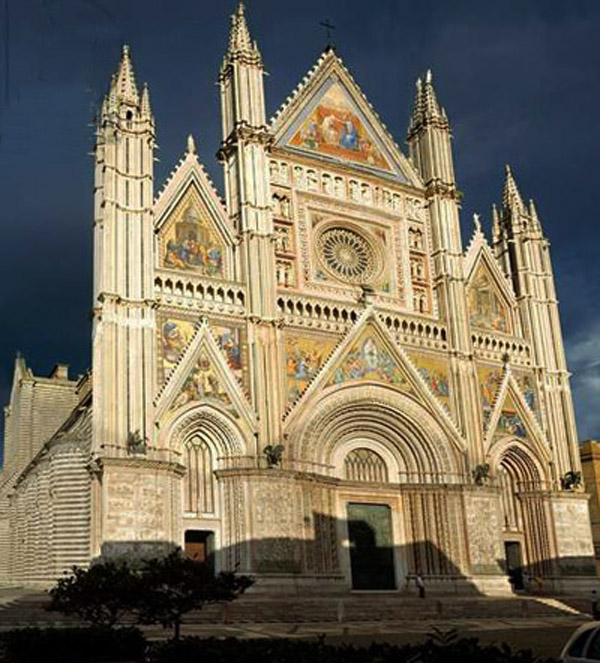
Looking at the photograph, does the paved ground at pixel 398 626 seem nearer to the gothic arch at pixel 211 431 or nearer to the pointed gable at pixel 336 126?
the gothic arch at pixel 211 431

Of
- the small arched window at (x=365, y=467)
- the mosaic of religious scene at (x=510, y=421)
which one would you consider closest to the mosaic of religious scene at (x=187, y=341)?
the small arched window at (x=365, y=467)

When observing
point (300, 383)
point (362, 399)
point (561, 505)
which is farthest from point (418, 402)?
point (561, 505)

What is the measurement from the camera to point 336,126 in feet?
120

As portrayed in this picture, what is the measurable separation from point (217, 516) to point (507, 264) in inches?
712

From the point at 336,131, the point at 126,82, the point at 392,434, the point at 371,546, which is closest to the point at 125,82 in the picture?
the point at 126,82

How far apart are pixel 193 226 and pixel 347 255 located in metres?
6.58

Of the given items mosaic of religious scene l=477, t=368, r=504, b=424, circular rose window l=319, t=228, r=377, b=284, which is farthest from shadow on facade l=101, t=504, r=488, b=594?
circular rose window l=319, t=228, r=377, b=284

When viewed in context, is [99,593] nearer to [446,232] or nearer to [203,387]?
[203,387]

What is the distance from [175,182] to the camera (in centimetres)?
3153

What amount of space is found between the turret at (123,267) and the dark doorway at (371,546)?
8568mm

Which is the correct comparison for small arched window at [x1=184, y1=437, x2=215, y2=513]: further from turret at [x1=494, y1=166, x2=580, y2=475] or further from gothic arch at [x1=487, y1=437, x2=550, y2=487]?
turret at [x1=494, y1=166, x2=580, y2=475]

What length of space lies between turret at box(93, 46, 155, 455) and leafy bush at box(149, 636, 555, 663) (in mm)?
15025

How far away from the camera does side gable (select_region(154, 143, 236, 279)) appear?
3061cm

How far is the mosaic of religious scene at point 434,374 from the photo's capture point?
112 feet
